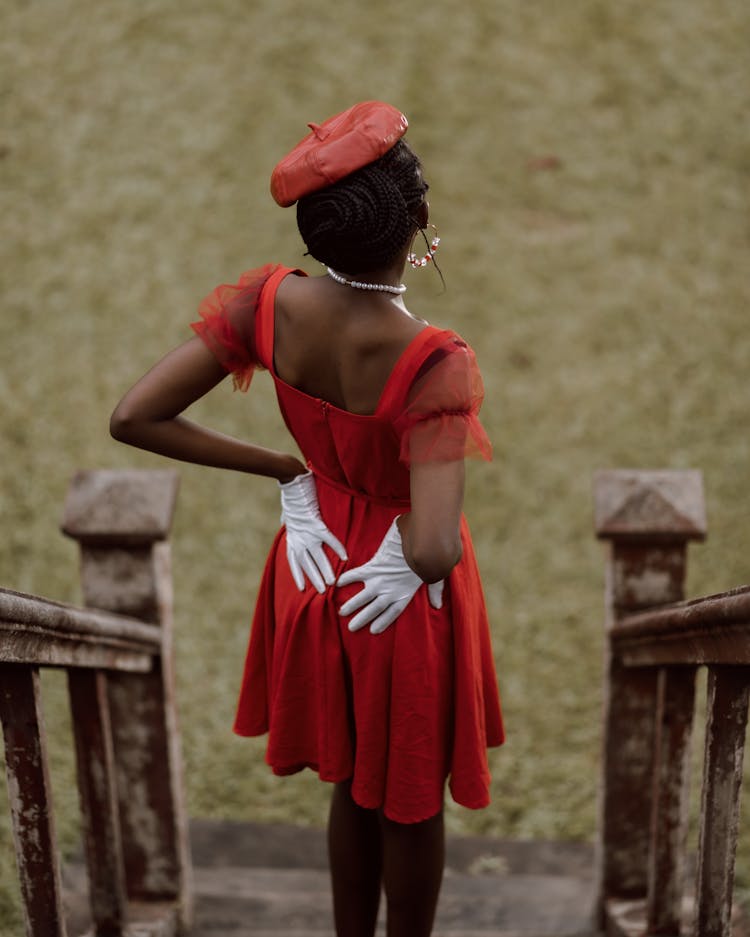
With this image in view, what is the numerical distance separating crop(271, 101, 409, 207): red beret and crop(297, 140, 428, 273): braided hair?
2cm

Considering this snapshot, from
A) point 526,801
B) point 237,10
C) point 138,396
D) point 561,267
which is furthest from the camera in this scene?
point 237,10

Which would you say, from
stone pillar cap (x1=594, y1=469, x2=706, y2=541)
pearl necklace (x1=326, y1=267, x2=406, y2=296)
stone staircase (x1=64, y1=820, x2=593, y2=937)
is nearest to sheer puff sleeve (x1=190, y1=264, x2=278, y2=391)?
pearl necklace (x1=326, y1=267, x2=406, y2=296)

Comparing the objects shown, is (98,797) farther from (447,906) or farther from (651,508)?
(651,508)

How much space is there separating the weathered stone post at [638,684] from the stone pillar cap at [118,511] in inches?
35.0

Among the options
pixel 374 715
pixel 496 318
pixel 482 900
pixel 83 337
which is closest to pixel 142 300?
pixel 83 337

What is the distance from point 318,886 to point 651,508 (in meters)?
1.35

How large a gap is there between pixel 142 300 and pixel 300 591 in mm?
3610

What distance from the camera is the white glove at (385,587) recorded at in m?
1.74

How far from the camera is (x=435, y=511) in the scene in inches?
61.1

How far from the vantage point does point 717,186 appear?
5.62m

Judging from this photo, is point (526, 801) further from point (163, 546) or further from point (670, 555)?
point (163, 546)

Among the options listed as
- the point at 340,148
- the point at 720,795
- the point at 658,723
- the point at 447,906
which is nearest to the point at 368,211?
the point at 340,148

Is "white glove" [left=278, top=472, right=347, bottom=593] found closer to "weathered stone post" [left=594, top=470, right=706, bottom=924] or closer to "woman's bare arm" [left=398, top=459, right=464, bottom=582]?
"woman's bare arm" [left=398, top=459, right=464, bottom=582]

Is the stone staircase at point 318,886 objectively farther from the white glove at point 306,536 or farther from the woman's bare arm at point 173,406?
the woman's bare arm at point 173,406
